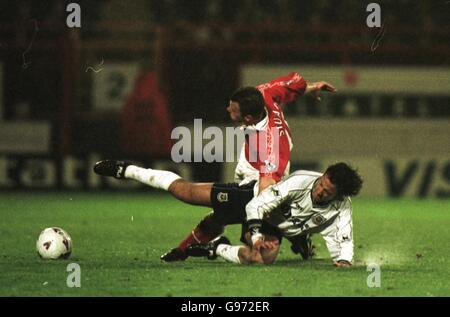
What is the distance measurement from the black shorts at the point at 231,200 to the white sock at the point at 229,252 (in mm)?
268

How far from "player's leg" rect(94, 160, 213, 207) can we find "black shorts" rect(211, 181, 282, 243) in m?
0.10

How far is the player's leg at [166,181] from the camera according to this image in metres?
9.30

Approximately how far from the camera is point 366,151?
19.2 metres

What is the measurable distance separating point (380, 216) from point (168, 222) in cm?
312

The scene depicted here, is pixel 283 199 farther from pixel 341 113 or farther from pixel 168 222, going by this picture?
pixel 341 113

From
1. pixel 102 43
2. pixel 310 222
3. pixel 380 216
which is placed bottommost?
pixel 380 216

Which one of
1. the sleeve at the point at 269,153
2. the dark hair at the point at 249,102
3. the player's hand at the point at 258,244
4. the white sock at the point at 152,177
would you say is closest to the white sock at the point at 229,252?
the player's hand at the point at 258,244

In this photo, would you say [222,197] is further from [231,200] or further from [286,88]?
[286,88]

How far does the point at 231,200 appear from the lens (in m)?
9.12

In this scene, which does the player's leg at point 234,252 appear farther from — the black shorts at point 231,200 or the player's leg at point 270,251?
the black shorts at point 231,200

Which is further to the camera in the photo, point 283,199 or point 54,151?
point 54,151

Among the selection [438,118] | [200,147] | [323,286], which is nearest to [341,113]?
[438,118]
